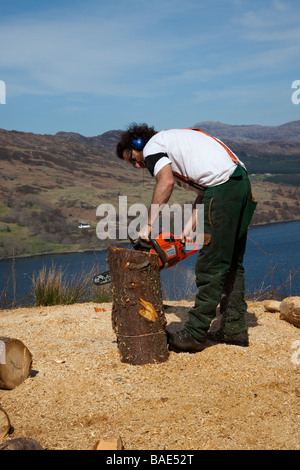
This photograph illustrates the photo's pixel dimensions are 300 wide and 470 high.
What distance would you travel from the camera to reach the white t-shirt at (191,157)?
141 inches

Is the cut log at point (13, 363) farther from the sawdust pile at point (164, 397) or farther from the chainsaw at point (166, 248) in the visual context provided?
the chainsaw at point (166, 248)

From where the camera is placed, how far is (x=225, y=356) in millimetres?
3848

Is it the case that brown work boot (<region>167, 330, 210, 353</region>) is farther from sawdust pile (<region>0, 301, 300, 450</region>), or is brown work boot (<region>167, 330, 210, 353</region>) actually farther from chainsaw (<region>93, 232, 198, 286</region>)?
chainsaw (<region>93, 232, 198, 286</region>)

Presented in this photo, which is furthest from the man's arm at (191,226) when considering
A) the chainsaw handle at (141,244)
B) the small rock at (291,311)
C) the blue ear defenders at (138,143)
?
the small rock at (291,311)

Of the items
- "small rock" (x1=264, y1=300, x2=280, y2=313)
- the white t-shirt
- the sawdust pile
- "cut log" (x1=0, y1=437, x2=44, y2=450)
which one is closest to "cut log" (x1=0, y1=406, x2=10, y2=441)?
the sawdust pile

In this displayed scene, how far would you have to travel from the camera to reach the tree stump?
3.63 m

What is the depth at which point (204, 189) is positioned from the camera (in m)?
3.76

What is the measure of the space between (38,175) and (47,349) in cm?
7162

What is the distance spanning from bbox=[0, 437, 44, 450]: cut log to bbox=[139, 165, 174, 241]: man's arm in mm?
1813

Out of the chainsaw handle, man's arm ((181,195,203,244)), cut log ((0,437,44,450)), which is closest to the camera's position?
cut log ((0,437,44,450))

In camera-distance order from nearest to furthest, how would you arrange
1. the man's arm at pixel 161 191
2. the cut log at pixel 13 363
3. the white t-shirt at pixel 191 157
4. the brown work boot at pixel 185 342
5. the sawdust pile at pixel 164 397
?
the sawdust pile at pixel 164 397 → the cut log at pixel 13 363 → the man's arm at pixel 161 191 → the white t-shirt at pixel 191 157 → the brown work boot at pixel 185 342

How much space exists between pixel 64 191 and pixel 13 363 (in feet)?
199

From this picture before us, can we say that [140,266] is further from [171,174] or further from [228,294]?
[228,294]

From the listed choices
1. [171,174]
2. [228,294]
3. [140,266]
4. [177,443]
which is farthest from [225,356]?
[171,174]
